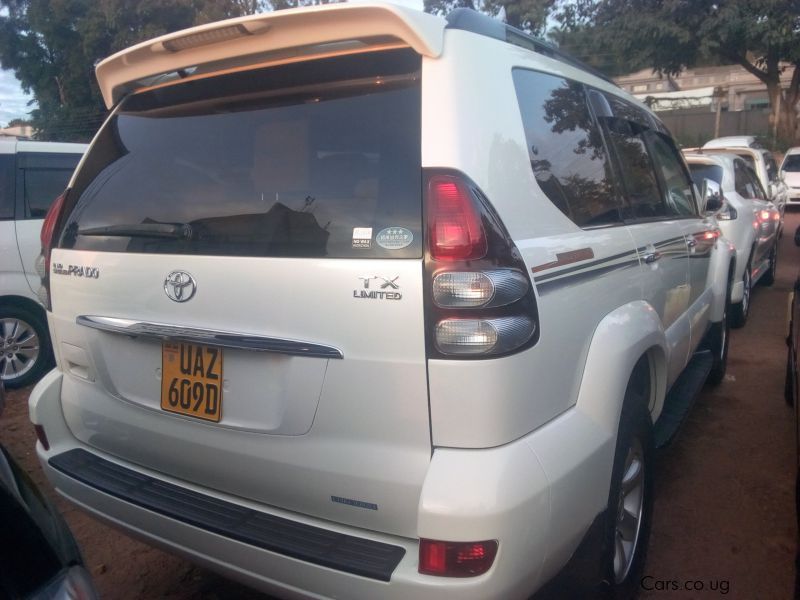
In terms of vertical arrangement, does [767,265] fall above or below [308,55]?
below

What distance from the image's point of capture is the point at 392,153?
6.78 feet

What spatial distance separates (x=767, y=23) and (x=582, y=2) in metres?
6.81

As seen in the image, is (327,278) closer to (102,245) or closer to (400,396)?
Result: (400,396)

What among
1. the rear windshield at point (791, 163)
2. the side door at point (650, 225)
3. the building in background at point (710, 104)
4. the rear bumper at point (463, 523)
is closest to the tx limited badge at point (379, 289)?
the rear bumper at point (463, 523)

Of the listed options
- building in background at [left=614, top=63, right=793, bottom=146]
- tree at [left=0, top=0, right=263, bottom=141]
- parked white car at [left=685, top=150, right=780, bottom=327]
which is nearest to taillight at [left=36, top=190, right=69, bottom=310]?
parked white car at [left=685, top=150, right=780, bottom=327]

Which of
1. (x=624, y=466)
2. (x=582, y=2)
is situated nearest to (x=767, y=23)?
(x=582, y=2)

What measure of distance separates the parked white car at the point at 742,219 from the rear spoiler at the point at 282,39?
14.7 feet

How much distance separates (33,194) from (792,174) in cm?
1941

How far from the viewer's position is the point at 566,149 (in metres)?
2.61

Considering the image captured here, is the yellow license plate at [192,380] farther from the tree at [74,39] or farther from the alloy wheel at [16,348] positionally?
the tree at [74,39]

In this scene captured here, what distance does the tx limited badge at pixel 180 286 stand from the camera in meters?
2.25

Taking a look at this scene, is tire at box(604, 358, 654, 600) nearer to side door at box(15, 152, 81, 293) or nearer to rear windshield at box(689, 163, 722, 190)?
side door at box(15, 152, 81, 293)

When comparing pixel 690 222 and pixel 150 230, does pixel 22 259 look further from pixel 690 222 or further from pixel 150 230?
pixel 690 222

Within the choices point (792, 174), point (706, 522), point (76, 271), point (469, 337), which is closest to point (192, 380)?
point (76, 271)
